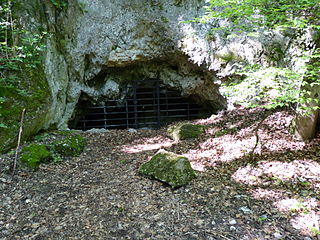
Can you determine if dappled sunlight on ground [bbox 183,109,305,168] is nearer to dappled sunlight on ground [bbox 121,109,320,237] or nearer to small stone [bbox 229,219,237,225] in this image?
dappled sunlight on ground [bbox 121,109,320,237]

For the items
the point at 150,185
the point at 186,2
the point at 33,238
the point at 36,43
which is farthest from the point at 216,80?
the point at 33,238

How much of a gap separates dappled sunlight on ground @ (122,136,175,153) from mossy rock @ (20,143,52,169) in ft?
5.38

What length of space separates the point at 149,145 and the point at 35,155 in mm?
2479

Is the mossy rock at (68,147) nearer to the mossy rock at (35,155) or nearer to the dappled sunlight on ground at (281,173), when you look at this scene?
the mossy rock at (35,155)

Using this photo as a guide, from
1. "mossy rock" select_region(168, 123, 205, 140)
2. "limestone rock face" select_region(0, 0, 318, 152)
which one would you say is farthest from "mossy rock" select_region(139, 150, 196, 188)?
"limestone rock face" select_region(0, 0, 318, 152)

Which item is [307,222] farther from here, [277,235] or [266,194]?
[266,194]

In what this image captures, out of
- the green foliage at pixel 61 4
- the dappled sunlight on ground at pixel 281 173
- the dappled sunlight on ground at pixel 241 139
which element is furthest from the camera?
the green foliage at pixel 61 4

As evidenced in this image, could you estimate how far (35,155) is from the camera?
4.19m

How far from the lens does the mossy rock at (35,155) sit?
4.01m

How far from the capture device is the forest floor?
267 centimetres

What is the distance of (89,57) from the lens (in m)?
7.29

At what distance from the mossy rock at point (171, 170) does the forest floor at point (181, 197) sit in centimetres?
11

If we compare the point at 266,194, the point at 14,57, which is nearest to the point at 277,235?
the point at 266,194

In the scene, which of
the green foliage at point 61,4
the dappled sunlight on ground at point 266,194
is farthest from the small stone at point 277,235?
the green foliage at point 61,4
